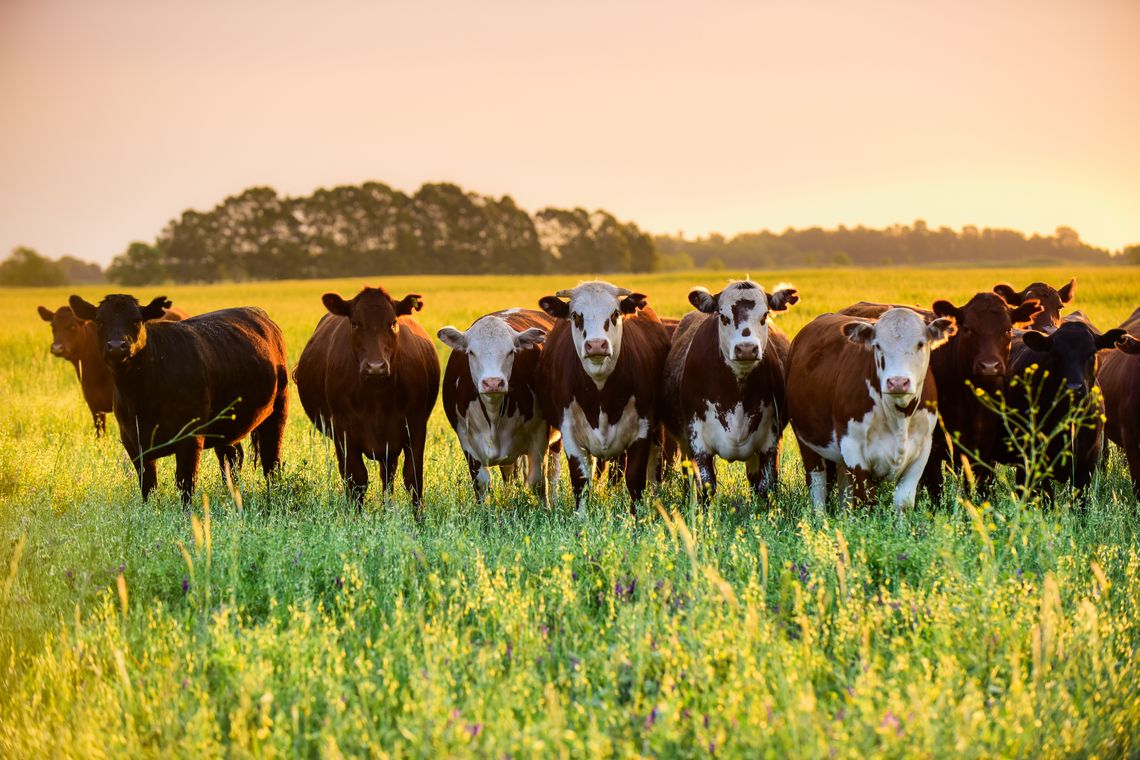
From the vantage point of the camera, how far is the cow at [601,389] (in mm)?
8844

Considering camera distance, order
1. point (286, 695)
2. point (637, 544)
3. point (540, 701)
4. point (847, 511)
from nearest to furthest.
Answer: point (540, 701) < point (286, 695) < point (637, 544) < point (847, 511)

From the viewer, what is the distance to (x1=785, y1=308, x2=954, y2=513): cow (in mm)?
7734

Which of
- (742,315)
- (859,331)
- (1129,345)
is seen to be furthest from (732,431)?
(1129,345)

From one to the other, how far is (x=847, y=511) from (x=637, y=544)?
1787mm

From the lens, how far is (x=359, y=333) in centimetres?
902

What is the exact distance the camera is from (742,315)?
8.50 m

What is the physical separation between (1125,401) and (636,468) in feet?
13.1

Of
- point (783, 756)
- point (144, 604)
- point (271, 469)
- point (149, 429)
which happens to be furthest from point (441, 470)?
point (783, 756)

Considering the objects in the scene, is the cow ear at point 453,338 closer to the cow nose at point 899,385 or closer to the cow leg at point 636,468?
the cow leg at point 636,468

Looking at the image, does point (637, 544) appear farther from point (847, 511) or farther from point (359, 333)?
point (359, 333)

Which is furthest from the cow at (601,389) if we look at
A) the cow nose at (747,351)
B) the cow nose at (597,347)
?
the cow nose at (747,351)

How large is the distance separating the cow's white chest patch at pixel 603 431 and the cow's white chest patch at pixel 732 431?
1.55ft

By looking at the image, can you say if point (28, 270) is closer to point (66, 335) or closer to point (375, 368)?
point (66, 335)

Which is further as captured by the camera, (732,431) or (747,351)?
(732,431)
